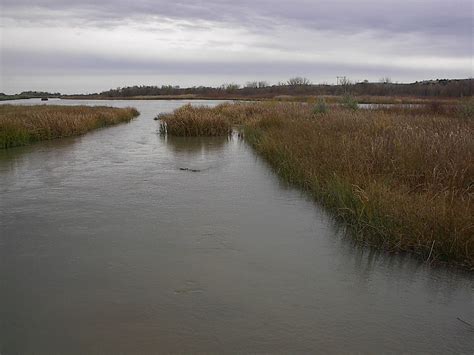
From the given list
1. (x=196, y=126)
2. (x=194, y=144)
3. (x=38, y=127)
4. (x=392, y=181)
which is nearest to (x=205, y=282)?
(x=392, y=181)

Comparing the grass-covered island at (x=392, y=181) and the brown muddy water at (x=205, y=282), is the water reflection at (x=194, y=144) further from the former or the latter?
the brown muddy water at (x=205, y=282)

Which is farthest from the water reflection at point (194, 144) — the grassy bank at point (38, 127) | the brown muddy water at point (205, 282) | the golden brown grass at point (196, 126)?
the brown muddy water at point (205, 282)

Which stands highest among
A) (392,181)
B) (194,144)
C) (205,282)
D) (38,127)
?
(38,127)

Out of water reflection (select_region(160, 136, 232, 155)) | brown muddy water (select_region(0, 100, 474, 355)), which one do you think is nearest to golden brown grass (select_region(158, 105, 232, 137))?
water reflection (select_region(160, 136, 232, 155))

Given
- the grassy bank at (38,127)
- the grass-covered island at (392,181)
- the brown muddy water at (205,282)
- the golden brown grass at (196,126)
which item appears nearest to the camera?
the brown muddy water at (205,282)

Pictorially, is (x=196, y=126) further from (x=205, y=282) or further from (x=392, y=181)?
(x=205, y=282)

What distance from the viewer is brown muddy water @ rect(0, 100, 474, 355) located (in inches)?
108

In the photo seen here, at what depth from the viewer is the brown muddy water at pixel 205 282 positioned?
8.96 ft

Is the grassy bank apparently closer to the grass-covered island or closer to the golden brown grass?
the golden brown grass

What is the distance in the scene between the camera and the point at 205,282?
3.51 m

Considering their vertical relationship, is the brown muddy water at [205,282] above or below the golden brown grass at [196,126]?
below

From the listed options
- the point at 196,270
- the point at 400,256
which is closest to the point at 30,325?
the point at 196,270

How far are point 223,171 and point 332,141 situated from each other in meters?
2.27

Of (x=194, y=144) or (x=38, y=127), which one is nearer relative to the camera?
(x=194, y=144)
